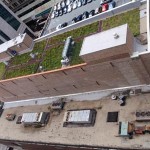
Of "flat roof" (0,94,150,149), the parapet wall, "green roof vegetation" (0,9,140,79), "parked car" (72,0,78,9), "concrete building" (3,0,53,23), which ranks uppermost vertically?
"concrete building" (3,0,53,23)

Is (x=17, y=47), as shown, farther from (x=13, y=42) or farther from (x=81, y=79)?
(x=81, y=79)

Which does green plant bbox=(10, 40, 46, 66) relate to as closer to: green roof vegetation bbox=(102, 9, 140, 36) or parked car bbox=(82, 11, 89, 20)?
parked car bbox=(82, 11, 89, 20)

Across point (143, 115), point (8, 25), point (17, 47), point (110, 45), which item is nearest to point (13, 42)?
point (17, 47)

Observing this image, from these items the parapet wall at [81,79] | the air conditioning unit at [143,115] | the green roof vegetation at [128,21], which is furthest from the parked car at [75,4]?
the air conditioning unit at [143,115]

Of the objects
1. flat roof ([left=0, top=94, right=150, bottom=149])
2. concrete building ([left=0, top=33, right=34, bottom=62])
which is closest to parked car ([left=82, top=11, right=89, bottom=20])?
concrete building ([left=0, top=33, right=34, bottom=62])

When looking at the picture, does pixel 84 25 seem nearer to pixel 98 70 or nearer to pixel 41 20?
pixel 98 70

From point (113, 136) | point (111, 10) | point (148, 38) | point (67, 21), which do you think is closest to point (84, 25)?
point (111, 10)
